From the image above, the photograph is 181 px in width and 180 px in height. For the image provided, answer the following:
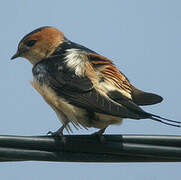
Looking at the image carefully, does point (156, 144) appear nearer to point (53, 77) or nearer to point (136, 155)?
point (136, 155)

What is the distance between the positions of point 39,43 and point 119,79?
1500mm

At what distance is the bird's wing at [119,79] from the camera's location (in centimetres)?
441

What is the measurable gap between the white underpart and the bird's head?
0.76m

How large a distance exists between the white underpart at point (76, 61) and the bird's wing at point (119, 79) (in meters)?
0.09

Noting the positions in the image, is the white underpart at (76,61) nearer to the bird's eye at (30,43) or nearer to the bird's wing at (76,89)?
the bird's wing at (76,89)

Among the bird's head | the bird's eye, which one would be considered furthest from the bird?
the bird's eye

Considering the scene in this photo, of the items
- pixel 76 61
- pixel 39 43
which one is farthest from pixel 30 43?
pixel 76 61

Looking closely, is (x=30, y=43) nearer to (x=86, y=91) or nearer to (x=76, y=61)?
(x=76, y=61)

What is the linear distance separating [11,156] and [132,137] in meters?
0.78

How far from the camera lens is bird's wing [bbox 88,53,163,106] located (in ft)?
14.5

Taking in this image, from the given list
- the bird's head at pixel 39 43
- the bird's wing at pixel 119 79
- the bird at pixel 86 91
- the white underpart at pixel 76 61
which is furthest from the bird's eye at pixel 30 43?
the bird's wing at pixel 119 79

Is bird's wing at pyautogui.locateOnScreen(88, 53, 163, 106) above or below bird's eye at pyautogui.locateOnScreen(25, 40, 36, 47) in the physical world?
below

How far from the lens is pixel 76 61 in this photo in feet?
14.8

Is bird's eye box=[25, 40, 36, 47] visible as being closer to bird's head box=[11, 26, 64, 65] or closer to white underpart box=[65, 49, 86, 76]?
bird's head box=[11, 26, 64, 65]
